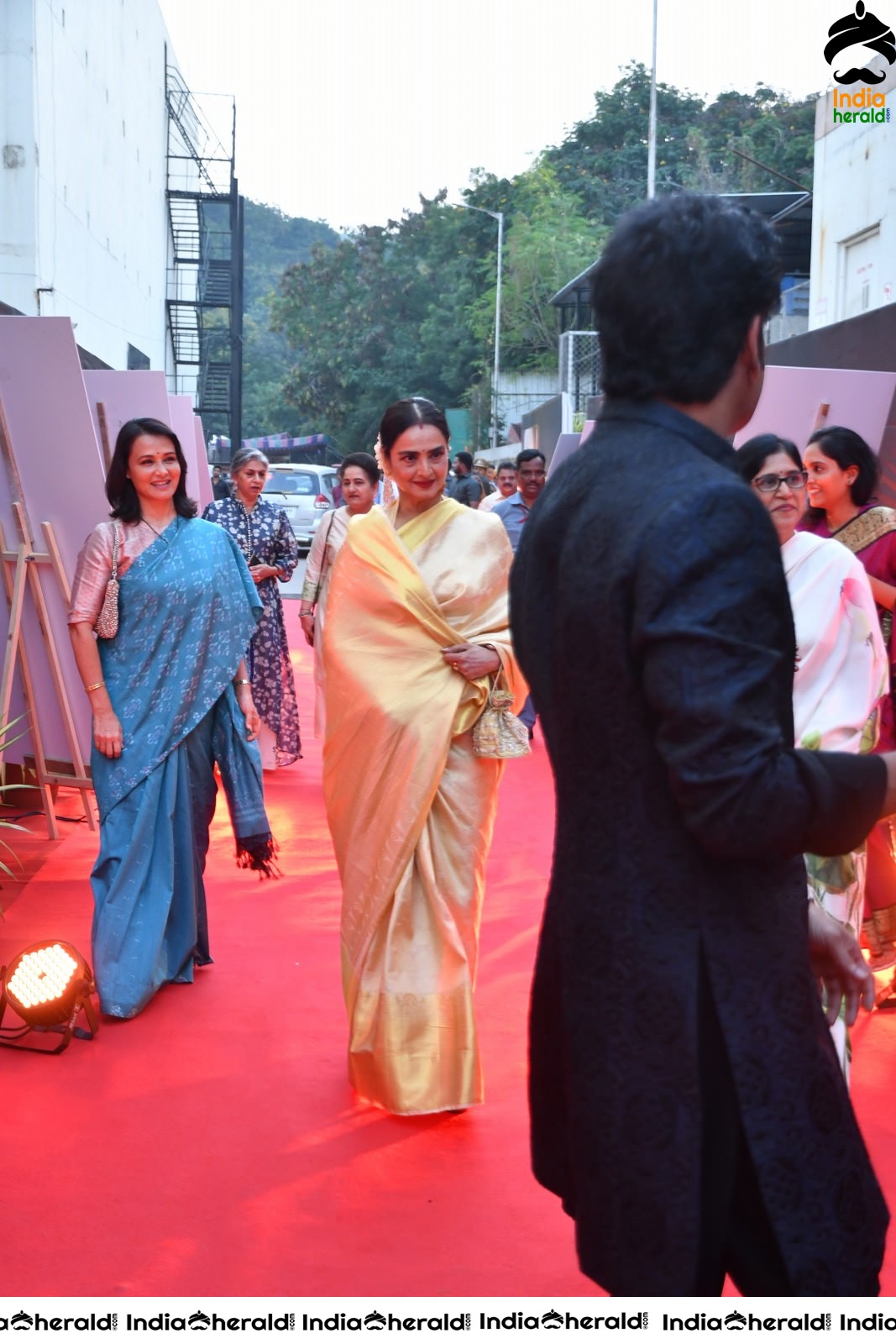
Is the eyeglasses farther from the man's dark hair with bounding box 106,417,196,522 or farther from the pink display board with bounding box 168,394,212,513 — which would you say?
the pink display board with bounding box 168,394,212,513

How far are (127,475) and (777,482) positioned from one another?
2.24 meters

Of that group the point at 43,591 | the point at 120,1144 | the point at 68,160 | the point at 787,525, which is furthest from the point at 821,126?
the point at 120,1144

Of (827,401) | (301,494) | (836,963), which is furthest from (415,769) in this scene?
(301,494)

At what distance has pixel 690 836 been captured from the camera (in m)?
1.66

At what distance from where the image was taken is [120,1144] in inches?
149

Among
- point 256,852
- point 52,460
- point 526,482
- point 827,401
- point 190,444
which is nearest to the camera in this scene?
point 256,852

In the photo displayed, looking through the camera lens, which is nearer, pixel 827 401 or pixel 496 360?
pixel 827 401

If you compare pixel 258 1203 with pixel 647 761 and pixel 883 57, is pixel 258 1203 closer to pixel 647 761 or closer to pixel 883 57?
pixel 647 761

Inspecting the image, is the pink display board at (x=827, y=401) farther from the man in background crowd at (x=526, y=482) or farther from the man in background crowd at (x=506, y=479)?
the man in background crowd at (x=506, y=479)

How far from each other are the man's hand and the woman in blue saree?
332cm

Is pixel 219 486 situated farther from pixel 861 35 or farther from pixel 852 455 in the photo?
pixel 852 455

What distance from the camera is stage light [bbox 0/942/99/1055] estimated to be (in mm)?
4484

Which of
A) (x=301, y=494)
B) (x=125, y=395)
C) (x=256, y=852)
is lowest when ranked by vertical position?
(x=301, y=494)

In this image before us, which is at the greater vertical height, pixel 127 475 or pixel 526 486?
pixel 127 475
